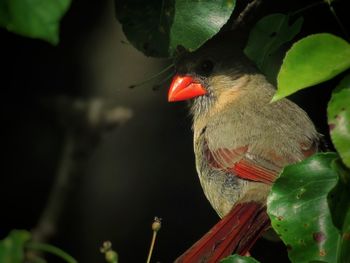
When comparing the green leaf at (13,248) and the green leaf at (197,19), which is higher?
the green leaf at (197,19)

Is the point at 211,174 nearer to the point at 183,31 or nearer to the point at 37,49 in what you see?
the point at 183,31

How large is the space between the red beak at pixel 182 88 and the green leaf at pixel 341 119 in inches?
60.8

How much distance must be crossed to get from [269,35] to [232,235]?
26.9 inches

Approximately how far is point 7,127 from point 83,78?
572 millimetres

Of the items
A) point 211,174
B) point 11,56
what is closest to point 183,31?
point 211,174

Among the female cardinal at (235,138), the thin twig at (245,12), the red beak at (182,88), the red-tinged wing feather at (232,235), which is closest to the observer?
the red-tinged wing feather at (232,235)

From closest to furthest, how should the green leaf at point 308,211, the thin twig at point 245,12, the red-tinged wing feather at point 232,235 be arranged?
1. the green leaf at point 308,211
2. the red-tinged wing feather at point 232,235
3. the thin twig at point 245,12

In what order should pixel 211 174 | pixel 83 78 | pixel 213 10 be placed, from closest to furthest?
pixel 213 10
pixel 211 174
pixel 83 78

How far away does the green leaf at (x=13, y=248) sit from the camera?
186 cm

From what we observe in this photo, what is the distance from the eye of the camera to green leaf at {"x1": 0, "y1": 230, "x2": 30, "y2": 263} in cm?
186

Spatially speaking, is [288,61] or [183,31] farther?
[183,31]

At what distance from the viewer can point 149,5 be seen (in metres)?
2.09

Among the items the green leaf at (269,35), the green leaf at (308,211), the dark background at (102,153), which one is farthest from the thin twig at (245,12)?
the dark background at (102,153)

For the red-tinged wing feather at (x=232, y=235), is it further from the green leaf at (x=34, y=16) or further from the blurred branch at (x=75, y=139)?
the blurred branch at (x=75, y=139)
